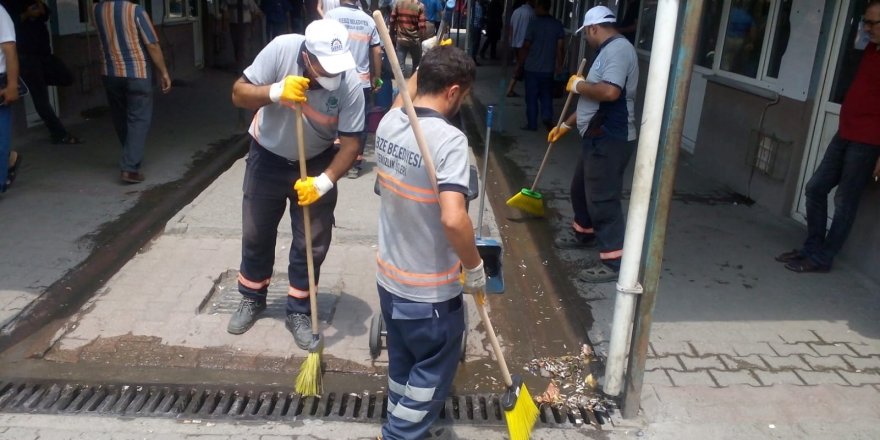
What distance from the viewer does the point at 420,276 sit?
279cm

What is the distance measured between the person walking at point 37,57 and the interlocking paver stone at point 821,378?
291 inches

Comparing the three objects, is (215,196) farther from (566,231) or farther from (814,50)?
(814,50)

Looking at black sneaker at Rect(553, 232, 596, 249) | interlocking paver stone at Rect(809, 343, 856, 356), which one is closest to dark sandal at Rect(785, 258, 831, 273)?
interlocking paver stone at Rect(809, 343, 856, 356)

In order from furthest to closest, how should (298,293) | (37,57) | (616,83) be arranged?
1. (37,57)
2. (616,83)
3. (298,293)

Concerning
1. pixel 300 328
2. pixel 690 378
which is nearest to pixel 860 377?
pixel 690 378

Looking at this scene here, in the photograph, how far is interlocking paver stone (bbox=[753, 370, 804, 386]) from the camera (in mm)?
3813

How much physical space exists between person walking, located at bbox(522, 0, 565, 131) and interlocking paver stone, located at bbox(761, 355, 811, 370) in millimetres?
6127

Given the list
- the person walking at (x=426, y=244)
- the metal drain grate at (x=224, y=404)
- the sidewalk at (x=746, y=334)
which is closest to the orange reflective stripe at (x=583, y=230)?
the sidewalk at (x=746, y=334)

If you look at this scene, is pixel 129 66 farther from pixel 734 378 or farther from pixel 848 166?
pixel 848 166

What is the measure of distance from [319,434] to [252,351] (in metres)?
0.86

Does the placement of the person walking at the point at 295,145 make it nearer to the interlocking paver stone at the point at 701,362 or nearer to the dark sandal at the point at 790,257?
the interlocking paver stone at the point at 701,362

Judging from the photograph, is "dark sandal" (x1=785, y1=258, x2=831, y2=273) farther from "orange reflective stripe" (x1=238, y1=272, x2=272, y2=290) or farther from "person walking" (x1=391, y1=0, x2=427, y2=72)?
"person walking" (x1=391, y1=0, x2=427, y2=72)

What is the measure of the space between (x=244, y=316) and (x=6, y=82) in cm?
318

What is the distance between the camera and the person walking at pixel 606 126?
4.75 metres
